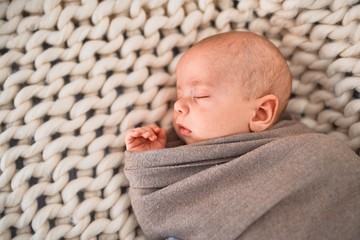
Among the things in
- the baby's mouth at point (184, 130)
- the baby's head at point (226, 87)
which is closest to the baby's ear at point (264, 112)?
the baby's head at point (226, 87)

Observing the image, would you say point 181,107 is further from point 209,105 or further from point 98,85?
point 98,85

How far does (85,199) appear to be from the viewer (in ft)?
2.70

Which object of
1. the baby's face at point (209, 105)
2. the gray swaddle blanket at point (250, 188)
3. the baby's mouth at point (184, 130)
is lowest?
the gray swaddle blanket at point (250, 188)

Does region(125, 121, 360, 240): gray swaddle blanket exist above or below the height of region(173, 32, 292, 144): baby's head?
below

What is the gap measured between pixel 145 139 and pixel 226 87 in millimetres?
207

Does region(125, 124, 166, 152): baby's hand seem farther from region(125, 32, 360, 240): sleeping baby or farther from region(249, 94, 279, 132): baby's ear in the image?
region(249, 94, 279, 132): baby's ear

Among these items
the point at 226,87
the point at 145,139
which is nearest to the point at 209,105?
the point at 226,87

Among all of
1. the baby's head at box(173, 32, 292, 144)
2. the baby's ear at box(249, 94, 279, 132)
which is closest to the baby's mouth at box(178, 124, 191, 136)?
the baby's head at box(173, 32, 292, 144)

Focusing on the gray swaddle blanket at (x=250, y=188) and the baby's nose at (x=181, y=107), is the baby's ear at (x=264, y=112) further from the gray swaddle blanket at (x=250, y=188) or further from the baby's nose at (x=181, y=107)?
the baby's nose at (x=181, y=107)

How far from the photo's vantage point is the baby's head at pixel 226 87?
84cm

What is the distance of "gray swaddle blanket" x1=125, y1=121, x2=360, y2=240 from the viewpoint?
72 cm

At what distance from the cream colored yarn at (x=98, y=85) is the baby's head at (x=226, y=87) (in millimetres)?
69

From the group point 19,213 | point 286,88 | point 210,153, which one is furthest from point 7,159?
point 286,88

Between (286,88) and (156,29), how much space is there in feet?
1.04
